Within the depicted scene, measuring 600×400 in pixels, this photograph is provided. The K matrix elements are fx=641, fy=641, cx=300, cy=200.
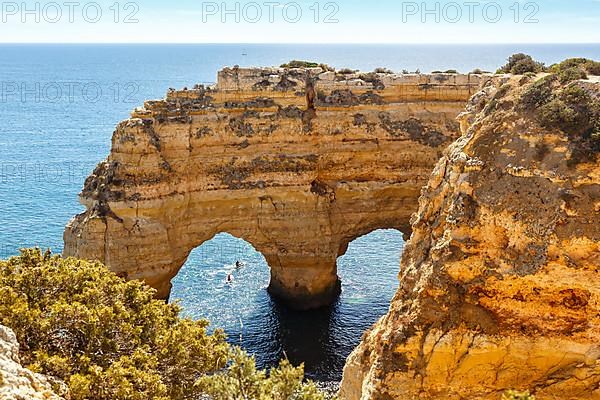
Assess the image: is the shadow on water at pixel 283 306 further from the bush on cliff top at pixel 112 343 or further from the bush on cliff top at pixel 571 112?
the bush on cliff top at pixel 571 112

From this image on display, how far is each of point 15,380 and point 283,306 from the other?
31.3m

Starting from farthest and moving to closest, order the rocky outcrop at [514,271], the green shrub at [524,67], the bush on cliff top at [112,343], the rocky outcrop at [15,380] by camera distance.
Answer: the green shrub at [524,67], the rocky outcrop at [514,271], the bush on cliff top at [112,343], the rocky outcrop at [15,380]

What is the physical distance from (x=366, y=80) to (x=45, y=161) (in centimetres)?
4902

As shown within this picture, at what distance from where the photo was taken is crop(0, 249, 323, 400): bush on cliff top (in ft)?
47.8

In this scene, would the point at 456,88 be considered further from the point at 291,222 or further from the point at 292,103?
the point at 291,222

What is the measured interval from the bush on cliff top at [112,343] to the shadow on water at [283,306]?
16.7m

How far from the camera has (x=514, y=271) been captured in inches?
653

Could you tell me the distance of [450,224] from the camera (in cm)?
1764

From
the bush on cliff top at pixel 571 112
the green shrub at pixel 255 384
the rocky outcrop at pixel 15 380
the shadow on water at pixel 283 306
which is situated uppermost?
the bush on cliff top at pixel 571 112

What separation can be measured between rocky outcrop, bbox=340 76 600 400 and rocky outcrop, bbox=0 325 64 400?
9083 mm

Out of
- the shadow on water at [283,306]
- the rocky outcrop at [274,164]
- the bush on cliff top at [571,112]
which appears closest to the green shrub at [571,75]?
the bush on cliff top at [571,112]

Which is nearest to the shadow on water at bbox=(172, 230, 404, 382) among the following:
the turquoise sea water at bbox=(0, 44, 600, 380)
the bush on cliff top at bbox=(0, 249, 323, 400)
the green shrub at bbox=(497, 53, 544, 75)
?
the turquoise sea water at bbox=(0, 44, 600, 380)

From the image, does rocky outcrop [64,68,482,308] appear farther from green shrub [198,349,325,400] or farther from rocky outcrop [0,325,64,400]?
rocky outcrop [0,325,64,400]

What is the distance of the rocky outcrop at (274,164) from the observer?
121 feet
